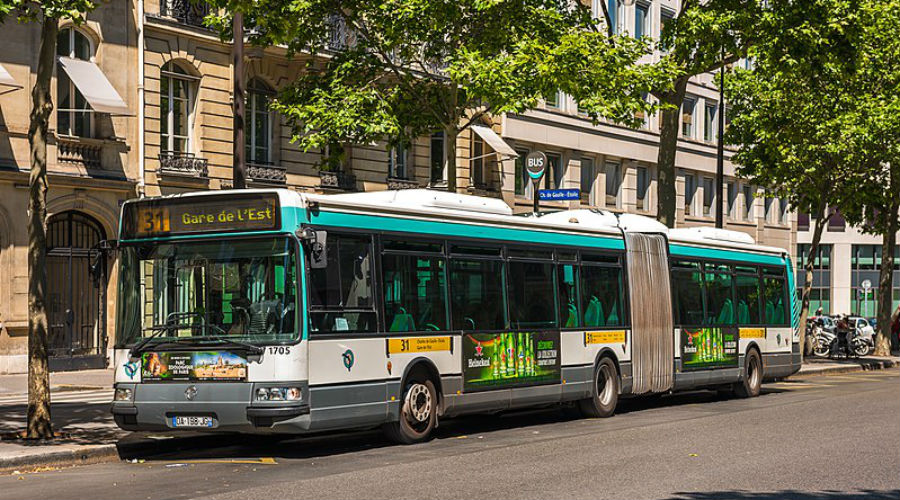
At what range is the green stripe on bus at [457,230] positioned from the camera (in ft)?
47.6

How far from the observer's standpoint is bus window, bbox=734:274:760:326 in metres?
24.2

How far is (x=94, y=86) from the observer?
27.8 m

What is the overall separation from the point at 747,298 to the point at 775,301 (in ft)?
4.78

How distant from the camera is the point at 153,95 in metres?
29.8

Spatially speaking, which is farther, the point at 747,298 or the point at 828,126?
the point at 828,126

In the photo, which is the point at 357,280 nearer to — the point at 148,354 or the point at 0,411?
the point at 148,354

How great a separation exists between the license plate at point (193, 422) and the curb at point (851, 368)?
20.7 metres

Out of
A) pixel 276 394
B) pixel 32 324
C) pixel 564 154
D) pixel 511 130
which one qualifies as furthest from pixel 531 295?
pixel 564 154

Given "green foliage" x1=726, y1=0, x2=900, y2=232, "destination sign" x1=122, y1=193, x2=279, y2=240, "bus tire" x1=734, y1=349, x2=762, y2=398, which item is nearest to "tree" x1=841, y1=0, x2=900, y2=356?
"green foliage" x1=726, y1=0, x2=900, y2=232

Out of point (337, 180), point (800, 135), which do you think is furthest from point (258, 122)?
point (800, 135)

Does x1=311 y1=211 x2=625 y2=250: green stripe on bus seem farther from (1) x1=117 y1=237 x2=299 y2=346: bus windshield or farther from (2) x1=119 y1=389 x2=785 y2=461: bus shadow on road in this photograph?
(2) x1=119 y1=389 x2=785 y2=461: bus shadow on road

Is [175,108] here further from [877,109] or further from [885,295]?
[885,295]

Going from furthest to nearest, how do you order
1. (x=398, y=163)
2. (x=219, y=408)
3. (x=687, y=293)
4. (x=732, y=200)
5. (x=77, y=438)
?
(x=732, y=200) → (x=398, y=163) → (x=687, y=293) → (x=77, y=438) → (x=219, y=408)

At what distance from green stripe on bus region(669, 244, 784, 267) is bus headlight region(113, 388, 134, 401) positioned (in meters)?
10.9
